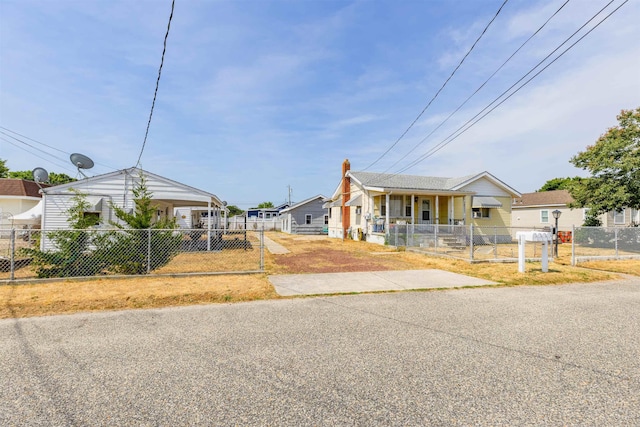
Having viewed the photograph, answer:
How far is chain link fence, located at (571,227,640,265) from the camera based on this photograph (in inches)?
501

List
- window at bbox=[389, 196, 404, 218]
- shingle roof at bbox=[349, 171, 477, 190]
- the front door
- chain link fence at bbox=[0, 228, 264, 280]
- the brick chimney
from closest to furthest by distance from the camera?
chain link fence at bbox=[0, 228, 264, 280] < window at bbox=[389, 196, 404, 218] < the front door < shingle roof at bbox=[349, 171, 477, 190] < the brick chimney

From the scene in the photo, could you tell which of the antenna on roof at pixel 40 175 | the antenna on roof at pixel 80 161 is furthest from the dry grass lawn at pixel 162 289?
the antenna on roof at pixel 40 175

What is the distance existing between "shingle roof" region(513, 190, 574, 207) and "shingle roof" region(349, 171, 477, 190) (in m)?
10.9

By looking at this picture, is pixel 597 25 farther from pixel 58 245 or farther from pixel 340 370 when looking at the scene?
pixel 58 245

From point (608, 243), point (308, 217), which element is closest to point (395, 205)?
point (608, 243)

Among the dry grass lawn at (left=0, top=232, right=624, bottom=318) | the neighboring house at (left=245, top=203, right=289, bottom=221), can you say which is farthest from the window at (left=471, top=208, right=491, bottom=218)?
the neighboring house at (left=245, top=203, right=289, bottom=221)

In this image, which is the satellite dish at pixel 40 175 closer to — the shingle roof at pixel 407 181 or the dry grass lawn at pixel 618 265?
the shingle roof at pixel 407 181

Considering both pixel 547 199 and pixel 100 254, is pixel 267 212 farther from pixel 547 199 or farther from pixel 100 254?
pixel 100 254

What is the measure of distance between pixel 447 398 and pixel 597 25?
31.9 ft

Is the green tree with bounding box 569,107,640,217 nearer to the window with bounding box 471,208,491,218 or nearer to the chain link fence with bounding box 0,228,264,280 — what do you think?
the window with bounding box 471,208,491,218

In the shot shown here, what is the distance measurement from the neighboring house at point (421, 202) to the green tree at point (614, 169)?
426 centimetres

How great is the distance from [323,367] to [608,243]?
17.3 metres

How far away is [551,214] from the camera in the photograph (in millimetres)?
28094

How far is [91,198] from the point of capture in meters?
13.4
